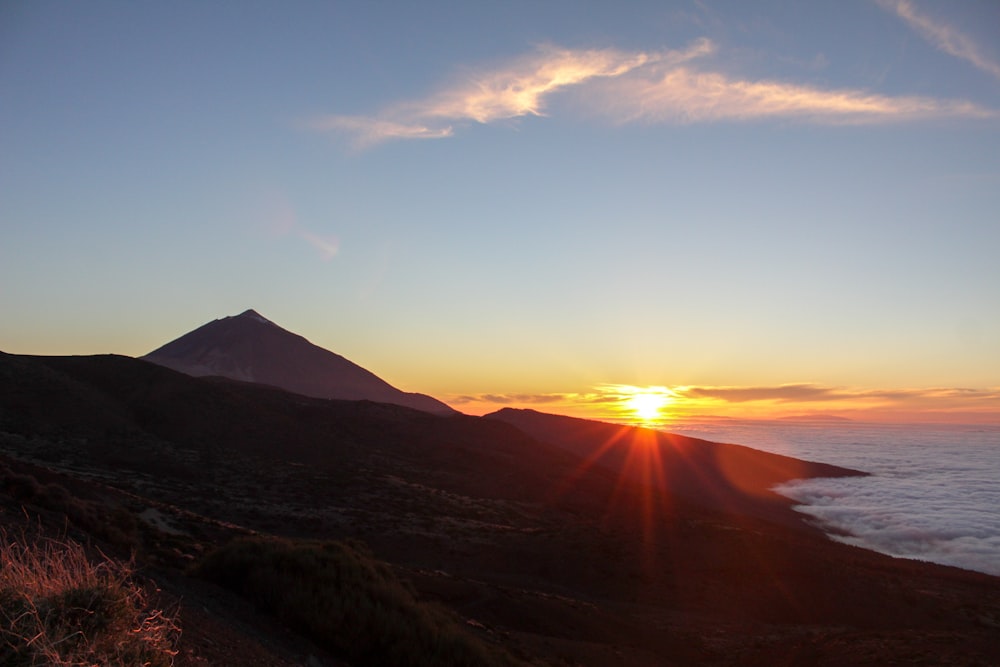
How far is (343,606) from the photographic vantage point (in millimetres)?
10406

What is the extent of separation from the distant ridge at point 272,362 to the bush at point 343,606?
118 m

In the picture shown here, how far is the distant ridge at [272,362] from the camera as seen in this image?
131m

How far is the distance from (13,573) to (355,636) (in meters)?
6.10

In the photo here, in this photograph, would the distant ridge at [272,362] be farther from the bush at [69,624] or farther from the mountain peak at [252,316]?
the bush at [69,624]

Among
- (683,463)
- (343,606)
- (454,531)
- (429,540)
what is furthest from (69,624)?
(683,463)

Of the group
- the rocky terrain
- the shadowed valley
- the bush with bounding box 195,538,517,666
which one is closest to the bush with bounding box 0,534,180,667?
the rocky terrain

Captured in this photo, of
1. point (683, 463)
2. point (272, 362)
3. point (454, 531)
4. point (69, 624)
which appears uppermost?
point (272, 362)

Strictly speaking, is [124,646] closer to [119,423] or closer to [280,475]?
[280,475]

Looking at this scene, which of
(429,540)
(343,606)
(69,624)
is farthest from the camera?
(429,540)

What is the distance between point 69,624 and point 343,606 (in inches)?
252

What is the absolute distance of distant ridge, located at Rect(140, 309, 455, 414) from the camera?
130875 mm

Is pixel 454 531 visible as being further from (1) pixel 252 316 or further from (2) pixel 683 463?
(1) pixel 252 316

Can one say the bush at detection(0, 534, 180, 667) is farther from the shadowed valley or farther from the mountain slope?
the mountain slope

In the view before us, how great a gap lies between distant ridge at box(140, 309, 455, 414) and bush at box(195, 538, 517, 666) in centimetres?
11806
